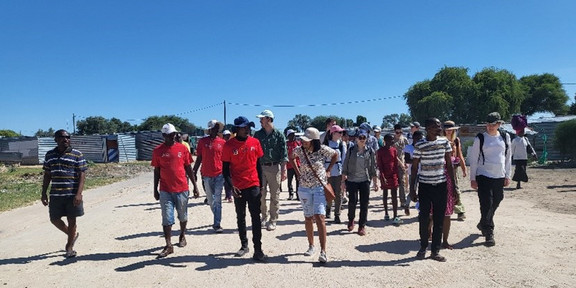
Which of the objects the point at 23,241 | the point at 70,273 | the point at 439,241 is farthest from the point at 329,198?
the point at 23,241

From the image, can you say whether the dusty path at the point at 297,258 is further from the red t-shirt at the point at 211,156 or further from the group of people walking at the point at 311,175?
the red t-shirt at the point at 211,156

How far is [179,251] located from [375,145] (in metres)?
5.79

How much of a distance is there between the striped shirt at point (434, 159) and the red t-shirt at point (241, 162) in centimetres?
243

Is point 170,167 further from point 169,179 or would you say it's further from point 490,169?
point 490,169

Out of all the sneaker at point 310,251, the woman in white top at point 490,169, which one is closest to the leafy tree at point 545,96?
the woman in white top at point 490,169

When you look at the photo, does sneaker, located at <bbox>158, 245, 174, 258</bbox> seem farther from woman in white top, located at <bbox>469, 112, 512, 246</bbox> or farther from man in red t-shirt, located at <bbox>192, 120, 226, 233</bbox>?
woman in white top, located at <bbox>469, 112, 512, 246</bbox>

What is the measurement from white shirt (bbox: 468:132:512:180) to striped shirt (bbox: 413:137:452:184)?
1041 millimetres

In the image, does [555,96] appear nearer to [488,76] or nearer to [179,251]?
[488,76]

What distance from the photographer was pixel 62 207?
6.18 m

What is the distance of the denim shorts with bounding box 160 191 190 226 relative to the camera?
237 inches

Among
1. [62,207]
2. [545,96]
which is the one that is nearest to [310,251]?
[62,207]

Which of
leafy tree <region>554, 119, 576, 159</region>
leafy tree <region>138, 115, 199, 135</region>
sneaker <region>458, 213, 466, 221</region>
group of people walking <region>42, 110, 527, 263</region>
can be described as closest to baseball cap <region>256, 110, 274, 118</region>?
group of people walking <region>42, 110, 527, 263</region>

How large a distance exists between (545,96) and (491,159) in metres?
59.7

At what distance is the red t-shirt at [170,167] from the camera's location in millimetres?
6070
